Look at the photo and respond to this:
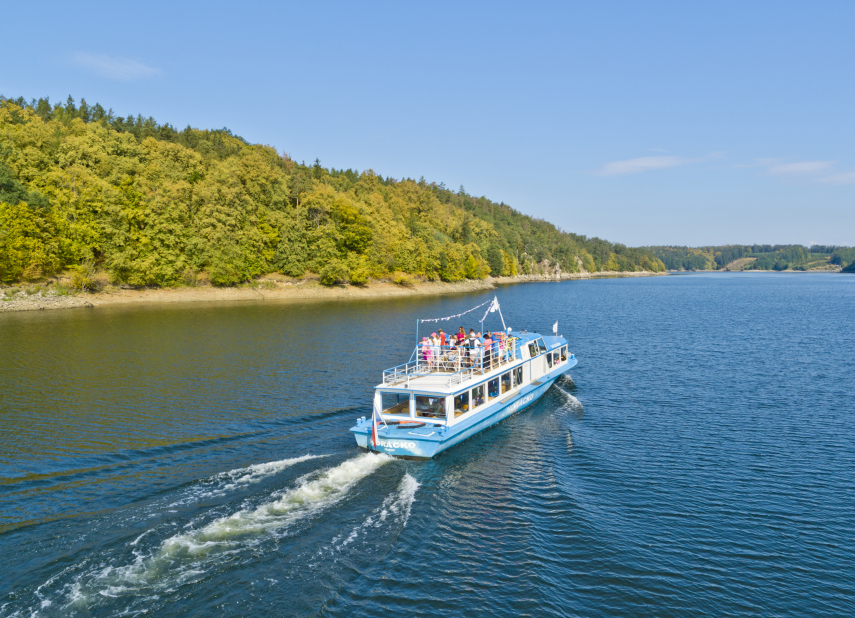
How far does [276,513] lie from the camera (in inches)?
650

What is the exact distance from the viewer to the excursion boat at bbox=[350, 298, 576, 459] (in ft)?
72.1

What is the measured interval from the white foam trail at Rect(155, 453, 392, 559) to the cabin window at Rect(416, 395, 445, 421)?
393 centimetres

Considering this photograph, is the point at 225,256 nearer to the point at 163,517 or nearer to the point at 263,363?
→ the point at 263,363

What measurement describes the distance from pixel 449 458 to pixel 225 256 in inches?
3310

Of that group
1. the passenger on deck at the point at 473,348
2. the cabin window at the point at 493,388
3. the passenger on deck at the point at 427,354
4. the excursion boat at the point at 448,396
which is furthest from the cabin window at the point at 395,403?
the cabin window at the point at 493,388

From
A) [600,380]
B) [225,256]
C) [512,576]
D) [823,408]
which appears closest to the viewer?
[512,576]

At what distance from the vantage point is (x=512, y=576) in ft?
45.7

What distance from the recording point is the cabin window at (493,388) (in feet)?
89.5

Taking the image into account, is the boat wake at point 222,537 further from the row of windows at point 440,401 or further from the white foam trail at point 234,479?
the row of windows at point 440,401

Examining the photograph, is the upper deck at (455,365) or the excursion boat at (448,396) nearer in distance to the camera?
the excursion boat at (448,396)

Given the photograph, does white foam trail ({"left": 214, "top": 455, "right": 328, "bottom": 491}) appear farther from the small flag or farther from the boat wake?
the small flag

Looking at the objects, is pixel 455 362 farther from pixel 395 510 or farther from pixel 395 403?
pixel 395 510

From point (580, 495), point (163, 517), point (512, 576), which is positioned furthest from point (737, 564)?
Answer: point (163, 517)

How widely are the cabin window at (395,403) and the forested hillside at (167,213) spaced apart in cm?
7604
